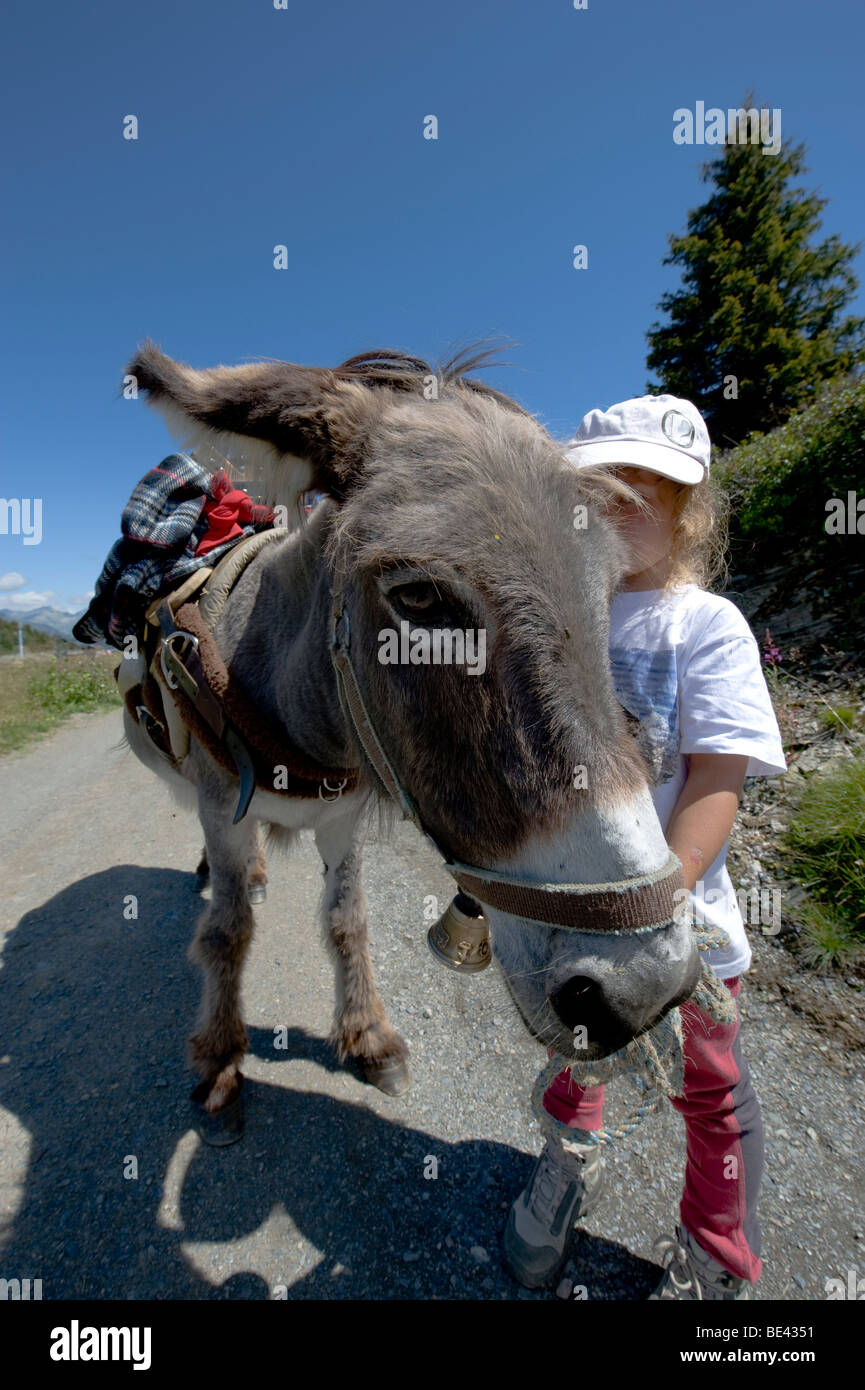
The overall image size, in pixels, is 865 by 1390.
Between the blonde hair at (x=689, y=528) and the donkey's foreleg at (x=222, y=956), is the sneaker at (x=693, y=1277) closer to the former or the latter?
the donkey's foreleg at (x=222, y=956)

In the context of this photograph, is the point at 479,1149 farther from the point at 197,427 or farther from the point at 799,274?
the point at 799,274

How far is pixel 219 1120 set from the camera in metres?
2.88

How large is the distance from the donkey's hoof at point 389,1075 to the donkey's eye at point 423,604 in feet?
9.35

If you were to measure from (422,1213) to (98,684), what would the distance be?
15.3m

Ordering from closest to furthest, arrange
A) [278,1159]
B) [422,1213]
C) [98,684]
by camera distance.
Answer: [422,1213]
[278,1159]
[98,684]

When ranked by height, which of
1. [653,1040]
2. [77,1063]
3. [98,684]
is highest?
[98,684]

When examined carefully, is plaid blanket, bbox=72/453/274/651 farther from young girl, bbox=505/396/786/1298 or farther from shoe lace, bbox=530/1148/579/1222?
shoe lace, bbox=530/1148/579/1222

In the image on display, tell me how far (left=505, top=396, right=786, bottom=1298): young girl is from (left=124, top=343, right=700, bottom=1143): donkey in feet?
1.21

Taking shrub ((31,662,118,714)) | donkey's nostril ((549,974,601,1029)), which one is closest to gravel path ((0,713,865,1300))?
donkey's nostril ((549,974,601,1029))

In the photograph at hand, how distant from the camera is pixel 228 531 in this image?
10.5 ft

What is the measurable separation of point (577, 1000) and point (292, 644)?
1.68 metres

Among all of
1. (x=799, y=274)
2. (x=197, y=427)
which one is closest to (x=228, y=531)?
(x=197, y=427)

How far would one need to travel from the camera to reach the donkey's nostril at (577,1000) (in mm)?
1230

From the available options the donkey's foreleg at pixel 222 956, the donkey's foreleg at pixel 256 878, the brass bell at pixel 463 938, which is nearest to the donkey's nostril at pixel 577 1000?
the brass bell at pixel 463 938
